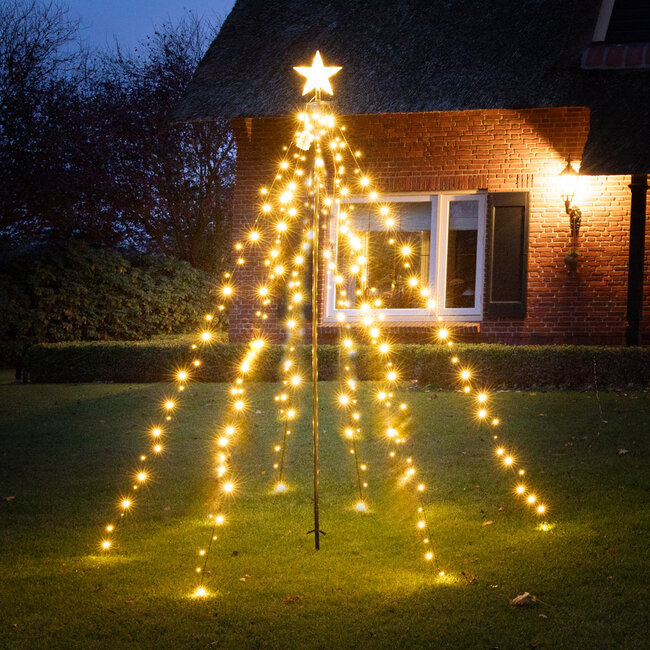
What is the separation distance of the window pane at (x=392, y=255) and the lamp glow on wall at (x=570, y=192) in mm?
1999

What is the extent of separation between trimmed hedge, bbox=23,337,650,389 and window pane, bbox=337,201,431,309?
183 cm

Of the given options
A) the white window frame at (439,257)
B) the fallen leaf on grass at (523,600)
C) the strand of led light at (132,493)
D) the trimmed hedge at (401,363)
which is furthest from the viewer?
the white window frame at (439,257)

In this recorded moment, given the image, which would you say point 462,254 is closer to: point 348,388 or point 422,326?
point 422,326

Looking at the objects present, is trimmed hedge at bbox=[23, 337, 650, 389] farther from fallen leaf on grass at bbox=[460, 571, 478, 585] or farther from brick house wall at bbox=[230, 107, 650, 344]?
fallen leaf on grass at bbox=[460, 571, 478, 585]

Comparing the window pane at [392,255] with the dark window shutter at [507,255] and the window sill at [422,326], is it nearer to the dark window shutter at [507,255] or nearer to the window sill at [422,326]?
the window sill at [422,326]

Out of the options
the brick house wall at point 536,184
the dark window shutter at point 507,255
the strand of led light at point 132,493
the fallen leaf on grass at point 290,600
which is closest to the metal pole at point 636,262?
the brick house wall at point 536,184

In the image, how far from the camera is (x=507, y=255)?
10672mm

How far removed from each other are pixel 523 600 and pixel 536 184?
8.08 metres

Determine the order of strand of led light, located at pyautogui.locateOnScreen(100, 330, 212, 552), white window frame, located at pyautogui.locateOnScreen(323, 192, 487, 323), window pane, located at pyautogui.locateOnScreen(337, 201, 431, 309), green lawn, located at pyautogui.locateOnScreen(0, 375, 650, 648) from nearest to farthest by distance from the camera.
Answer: green lawn, located at pyautogui.locateOnScreen(0, 375, 650, 648)
strand of led light, located at pyautogui.locateOnScreen(100, 330, 212, 552)
white window frame, located at pyautogui.locateOnScreen(323, 192, 487, 323)
window pane, located at pyautogui.locateOnScreen(337, 201, 431, 309)

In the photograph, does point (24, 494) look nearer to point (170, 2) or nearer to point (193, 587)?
point (193, 587)

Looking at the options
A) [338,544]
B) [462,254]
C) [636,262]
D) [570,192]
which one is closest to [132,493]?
[338,544]

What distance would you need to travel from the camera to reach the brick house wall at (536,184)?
10375 mm

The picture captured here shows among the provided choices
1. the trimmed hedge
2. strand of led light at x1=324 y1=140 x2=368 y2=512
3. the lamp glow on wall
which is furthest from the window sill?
the lamp glow on wall

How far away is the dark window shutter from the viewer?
10.6 meters
